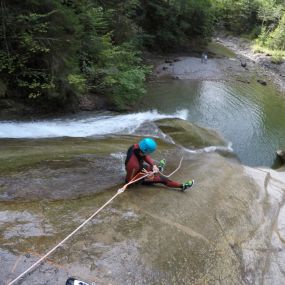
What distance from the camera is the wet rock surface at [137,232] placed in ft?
17.1

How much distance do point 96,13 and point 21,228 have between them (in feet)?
42.0

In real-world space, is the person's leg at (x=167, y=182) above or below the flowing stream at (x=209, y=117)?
above

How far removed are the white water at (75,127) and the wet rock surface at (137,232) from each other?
125 inches

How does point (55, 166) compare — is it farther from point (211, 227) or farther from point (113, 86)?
point (113, 86)

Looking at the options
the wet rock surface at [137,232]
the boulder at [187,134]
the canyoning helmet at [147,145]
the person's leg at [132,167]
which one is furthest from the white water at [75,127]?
the canyoning helmet at [147,145]

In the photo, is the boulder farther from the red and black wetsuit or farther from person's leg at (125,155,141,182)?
person's leg at (125,155,141,182)

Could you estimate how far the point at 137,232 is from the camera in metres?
6.12

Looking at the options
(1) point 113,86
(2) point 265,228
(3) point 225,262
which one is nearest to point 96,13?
(1) point 113,86

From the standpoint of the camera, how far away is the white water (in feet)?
37.8

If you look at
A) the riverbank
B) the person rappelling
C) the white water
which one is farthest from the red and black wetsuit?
the riverbank

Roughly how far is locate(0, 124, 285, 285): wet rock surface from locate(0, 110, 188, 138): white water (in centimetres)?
318

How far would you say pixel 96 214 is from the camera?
20.7ft

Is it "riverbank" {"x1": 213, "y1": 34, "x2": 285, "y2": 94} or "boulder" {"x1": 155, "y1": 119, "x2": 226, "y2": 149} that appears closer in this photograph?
"boulder" {"x1": 155, "y1": 119, "x2": 226, "y2": 149}

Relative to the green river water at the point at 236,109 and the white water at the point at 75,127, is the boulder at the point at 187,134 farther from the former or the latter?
the green river water at the point at 236,109
